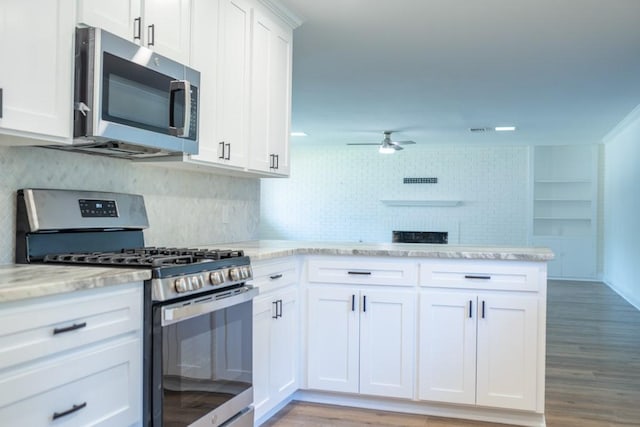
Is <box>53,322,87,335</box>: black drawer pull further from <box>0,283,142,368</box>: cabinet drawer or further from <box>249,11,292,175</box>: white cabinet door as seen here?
<box>249,11,292,175</box>: white cabinet door

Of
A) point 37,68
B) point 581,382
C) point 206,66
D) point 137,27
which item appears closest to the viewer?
point 37,68

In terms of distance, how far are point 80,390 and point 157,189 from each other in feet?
→ 4.69

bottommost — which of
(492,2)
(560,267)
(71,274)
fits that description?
(560,267)

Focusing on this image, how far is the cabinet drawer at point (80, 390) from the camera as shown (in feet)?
4.69

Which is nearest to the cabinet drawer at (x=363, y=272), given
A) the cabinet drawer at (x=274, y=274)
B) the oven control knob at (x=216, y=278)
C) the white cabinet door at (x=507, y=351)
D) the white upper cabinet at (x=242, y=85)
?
the cabinet drawer at (x=274, y=274)

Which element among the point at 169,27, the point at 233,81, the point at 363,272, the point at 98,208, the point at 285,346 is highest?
the point at 169,27

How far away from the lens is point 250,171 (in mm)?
3164

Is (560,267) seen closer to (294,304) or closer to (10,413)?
(294,304)

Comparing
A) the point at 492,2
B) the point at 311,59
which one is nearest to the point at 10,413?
the point at 492,2

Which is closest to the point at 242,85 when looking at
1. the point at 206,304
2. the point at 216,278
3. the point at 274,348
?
the point at 216,278

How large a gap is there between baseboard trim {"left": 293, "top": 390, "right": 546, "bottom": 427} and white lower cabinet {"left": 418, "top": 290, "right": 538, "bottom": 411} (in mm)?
84

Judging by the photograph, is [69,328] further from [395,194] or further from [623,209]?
[395,194]

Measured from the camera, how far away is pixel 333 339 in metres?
3.25

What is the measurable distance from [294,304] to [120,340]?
4.95ft
